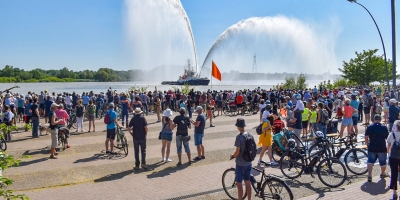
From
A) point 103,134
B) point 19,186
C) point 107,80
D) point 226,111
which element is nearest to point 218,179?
point 19,186

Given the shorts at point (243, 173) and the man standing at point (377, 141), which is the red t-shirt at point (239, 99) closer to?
the man standing at point (377, 141)

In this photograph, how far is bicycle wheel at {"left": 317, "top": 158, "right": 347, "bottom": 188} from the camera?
8445 mm

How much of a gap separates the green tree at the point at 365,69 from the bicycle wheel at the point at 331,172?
50.5 m

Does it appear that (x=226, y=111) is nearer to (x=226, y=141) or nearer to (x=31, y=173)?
(x=226, y=141)

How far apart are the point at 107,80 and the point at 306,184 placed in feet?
451

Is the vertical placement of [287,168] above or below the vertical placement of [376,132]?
below

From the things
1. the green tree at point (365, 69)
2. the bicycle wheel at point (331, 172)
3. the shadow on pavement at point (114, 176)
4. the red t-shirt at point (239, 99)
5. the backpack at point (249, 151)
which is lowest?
the shadow on pavement at point (114, 176)

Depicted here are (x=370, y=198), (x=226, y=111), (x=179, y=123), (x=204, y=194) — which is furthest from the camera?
(x=226, y=111)

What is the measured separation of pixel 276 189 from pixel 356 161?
3.94m

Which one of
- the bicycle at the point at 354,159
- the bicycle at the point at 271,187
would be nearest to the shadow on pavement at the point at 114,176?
the bicycle at the point at 271,187

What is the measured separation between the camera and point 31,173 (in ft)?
32.6

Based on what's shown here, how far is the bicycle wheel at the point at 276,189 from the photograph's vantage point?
6.80 meters

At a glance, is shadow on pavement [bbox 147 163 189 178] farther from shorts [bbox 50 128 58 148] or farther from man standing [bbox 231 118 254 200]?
shorts [bbox 50 128 58 148]

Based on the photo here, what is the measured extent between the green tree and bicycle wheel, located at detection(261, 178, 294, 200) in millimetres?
→ 52785
